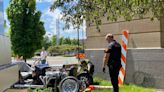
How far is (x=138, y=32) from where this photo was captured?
1636 centimetres

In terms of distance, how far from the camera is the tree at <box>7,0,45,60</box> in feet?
116

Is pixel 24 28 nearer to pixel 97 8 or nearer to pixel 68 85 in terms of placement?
pixel 68 85

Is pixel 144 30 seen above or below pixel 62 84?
above

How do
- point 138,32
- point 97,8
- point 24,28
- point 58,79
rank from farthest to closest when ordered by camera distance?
point 24,28
point 138,32
point 58,79
point 97,8

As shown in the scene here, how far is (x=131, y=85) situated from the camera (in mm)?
16047

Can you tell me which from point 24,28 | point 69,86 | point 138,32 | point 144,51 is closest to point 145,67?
point 144,51

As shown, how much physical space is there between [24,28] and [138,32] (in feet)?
68.1

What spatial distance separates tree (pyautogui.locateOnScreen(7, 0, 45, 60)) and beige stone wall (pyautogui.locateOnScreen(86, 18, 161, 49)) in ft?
54.4

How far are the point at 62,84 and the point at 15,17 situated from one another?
21639 mm

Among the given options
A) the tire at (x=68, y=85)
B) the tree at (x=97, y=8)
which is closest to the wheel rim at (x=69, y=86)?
the tire at (x=68, y=85)

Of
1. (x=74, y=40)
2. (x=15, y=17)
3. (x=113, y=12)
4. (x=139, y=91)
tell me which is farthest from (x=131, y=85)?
(x=74, y=40)

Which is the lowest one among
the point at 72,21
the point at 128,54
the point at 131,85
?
the point at 131,85

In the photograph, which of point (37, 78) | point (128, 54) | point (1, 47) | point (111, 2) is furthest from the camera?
point (128, 54)

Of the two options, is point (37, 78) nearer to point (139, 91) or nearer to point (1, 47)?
point (139, 91)
